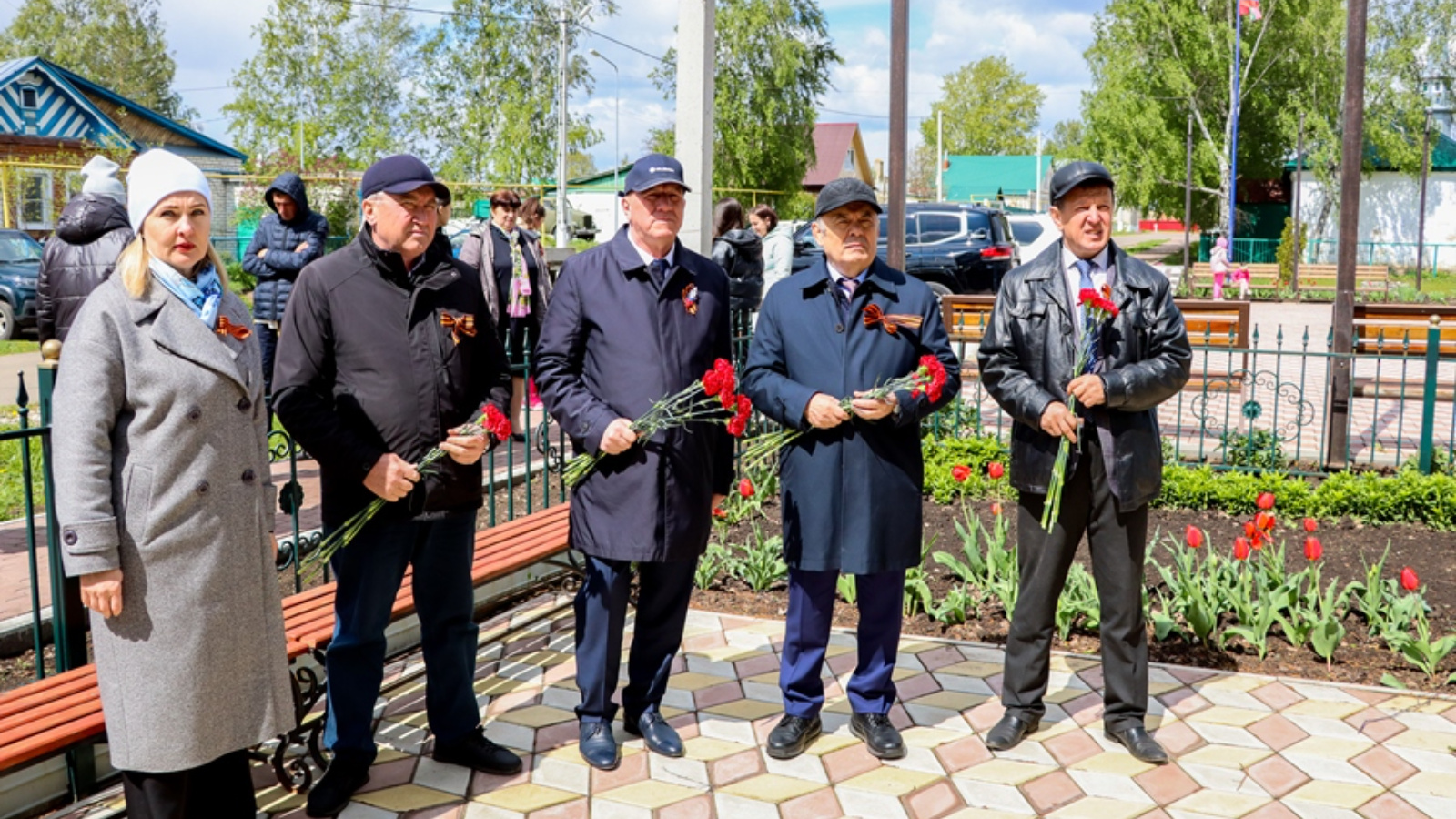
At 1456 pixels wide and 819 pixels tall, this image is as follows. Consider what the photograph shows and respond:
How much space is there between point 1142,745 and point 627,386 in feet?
6.32

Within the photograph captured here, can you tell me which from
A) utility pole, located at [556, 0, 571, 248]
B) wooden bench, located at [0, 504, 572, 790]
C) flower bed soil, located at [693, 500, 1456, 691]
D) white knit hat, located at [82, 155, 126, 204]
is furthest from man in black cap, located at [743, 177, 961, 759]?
utility pole, located at [556, 0, 571, 248]

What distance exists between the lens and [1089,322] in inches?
146

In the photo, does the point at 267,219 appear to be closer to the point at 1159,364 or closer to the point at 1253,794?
the point at 1159,364

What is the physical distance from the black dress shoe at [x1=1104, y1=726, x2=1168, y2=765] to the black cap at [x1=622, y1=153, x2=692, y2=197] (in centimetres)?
216

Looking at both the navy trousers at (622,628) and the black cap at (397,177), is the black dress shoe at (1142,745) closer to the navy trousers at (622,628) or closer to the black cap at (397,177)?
the navy trousers at (622,628)

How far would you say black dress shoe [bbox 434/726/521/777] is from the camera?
3688mm

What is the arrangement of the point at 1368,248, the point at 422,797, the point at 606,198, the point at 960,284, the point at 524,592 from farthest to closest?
the point at 606,198, the point at 1368,248, the point at 960,284, the point at 524,592, the point at 422,797

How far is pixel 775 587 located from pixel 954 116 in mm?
68111

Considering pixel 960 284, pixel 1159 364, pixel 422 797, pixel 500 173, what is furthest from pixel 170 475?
pixel 500 173

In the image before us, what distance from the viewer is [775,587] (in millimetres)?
5543

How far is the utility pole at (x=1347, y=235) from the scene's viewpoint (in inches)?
279

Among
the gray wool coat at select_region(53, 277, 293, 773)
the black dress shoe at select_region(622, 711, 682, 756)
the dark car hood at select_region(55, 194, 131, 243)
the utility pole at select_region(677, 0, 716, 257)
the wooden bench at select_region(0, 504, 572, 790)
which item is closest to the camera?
the gray wool coat at select_region(53, 277, 293, 773)

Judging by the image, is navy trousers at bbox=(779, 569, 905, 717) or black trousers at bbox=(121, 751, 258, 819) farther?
navy trousers at bbox=(779, 569, 905, 717)

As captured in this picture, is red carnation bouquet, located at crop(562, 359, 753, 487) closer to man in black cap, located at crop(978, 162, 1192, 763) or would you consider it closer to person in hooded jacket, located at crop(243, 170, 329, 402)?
man in black cap, located at crop(978, 162, 1192, 763)
